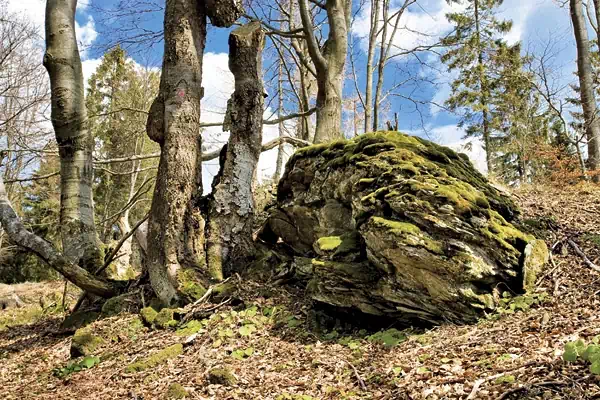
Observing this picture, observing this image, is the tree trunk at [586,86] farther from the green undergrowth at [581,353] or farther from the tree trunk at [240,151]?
the green undergrowth at [581,353]

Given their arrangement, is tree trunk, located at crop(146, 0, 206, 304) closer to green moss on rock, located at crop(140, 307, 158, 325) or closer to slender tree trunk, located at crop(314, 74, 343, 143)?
green moss on rock, located at crop(140, 307, 158, 325)

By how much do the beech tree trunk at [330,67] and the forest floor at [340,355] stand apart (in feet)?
11.5

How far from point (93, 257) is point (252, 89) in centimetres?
328

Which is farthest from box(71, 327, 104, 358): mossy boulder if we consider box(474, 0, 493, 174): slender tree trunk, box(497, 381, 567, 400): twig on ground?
box(474, 0, 493, 174): slender tree trunk

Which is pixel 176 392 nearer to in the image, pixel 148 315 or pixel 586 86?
pixel 148 315

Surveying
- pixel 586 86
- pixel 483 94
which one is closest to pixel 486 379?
pixel 586 86

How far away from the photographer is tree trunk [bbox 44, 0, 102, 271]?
5535 mm

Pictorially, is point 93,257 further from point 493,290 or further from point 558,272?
point 558,272

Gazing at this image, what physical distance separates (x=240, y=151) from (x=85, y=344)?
2.98 meters

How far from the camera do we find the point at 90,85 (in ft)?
71.0

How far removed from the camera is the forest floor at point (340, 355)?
2.57 m

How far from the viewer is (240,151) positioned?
555 centimetres

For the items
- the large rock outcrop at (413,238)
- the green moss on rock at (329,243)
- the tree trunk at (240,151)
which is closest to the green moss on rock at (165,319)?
the tree trunk at (240,151)

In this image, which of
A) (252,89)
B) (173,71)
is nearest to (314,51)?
(252,89)
